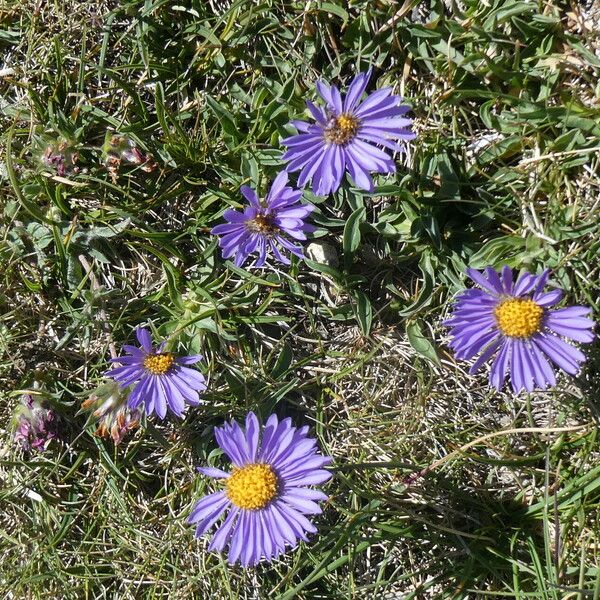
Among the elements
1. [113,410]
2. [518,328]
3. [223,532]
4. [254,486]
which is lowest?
[223,532]

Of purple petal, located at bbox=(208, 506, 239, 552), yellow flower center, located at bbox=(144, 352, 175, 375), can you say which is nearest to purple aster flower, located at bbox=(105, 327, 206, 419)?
yellow flower center, located at bbox=(144, 352, 175, 375)

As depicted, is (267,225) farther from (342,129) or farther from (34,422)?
(34,422)

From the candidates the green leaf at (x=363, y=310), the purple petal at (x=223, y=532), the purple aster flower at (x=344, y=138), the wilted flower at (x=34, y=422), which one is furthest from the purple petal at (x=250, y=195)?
the wilted flower at (x=34, y=422)

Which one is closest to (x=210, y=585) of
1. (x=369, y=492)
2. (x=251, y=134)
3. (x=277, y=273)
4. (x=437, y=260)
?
(x=369, y=492)

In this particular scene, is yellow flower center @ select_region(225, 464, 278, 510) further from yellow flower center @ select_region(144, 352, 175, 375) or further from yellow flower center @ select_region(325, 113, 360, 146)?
yellow flower center @ select_region(325, 113, 360, 146)

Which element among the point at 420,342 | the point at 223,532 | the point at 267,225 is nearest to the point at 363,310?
the point at 420,342

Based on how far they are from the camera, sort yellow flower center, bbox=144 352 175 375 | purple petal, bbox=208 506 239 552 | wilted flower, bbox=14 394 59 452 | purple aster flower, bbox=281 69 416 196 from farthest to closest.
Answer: wilted flower, bbox=14 394 59 452 < yellow flower center, bbox=144 352 175 375 < purple petal, bbox=208 506 239 552 < purple aster flower, bbox=281 69 416 196
